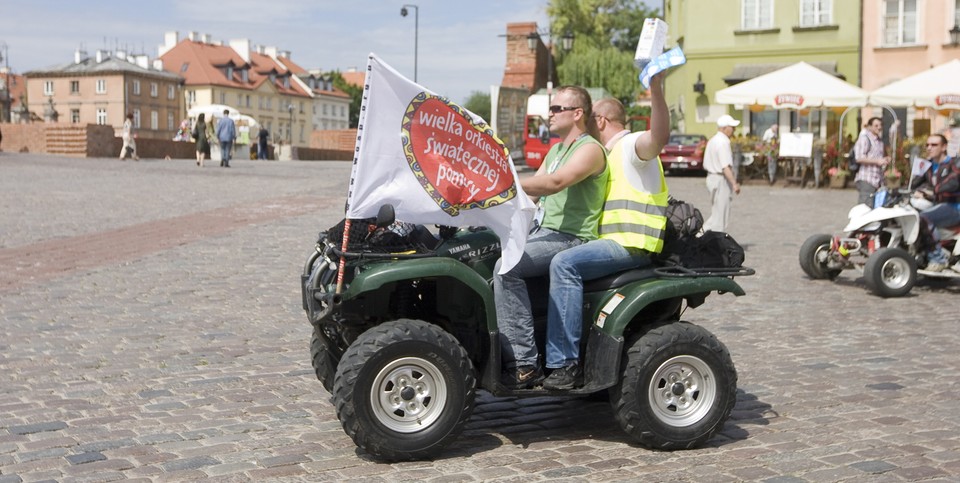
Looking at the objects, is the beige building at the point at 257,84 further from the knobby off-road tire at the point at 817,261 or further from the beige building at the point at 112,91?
the knobby off-road tire at the point at 817,261

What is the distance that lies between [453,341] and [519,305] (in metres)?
0.35

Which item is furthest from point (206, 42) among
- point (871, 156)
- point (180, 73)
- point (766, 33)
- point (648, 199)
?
point (648, 199)

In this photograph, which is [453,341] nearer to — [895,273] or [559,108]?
[559,108]

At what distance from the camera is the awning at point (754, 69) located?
3825 centimetres

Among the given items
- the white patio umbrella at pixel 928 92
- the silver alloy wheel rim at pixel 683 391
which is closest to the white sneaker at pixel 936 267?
the silver alloy wheel rim at pixel 683 391

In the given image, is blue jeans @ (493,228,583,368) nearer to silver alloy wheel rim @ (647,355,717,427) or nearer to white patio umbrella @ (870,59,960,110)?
silver alloy wheel rim @ (647,355,717,427)

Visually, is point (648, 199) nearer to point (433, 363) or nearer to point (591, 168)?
point (591, 168)

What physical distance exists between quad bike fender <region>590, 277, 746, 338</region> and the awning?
34.5 metres

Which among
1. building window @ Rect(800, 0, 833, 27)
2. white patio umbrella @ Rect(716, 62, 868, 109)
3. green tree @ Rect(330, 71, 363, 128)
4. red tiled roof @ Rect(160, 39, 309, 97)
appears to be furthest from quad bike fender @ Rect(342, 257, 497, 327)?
green tree @ Rect(330, 71, 363, 128)

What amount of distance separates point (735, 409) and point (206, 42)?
12337 cm

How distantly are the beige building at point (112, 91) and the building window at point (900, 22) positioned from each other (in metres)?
85.1

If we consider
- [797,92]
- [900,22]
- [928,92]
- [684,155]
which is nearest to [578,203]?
[928,92]

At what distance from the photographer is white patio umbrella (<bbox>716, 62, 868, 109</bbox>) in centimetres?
2702

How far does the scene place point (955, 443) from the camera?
542 cm
